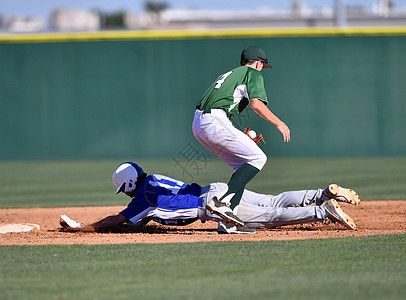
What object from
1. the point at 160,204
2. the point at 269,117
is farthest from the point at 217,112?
the point at 160,204

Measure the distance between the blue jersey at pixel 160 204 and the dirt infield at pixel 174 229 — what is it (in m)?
0.18

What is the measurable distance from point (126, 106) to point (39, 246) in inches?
428

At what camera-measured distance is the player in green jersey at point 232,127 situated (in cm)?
551

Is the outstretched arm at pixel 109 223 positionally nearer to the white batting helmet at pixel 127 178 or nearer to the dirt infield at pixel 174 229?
the dirt infield at pixel 174 229

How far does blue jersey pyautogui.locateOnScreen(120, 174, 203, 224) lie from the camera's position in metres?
5.88

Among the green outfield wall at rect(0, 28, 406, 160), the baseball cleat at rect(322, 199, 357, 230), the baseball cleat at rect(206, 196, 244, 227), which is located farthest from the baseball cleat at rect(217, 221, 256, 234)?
the green outfield wall at rect(0, 28, 406, 160)

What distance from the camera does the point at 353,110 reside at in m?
15.5

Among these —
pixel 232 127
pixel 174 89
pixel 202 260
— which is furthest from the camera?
pixel 174 89

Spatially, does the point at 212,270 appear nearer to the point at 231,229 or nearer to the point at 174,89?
the point at 231,229

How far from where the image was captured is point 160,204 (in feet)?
19.4

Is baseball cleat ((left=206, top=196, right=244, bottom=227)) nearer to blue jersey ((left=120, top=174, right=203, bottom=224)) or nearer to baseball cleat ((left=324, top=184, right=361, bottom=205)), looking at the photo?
blue jersey ((left=120, top=174, right=203, bottom=224))

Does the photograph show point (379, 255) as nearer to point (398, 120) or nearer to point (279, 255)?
point (279, 255)

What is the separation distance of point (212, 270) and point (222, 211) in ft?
4.67

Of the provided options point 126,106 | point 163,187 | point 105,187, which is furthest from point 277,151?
point 163,187
